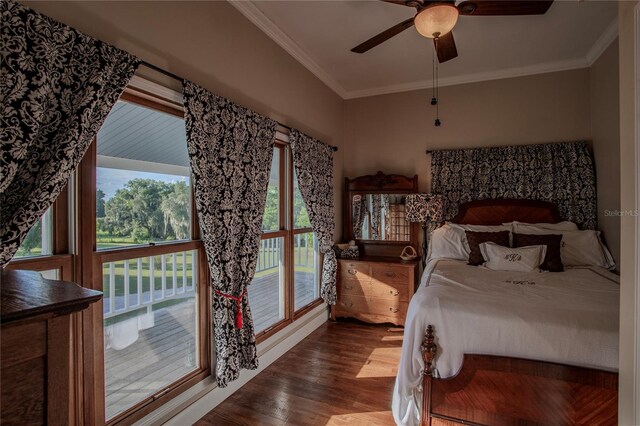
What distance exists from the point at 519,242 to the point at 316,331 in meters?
2.33

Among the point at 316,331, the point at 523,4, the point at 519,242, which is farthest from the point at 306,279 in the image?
the point at 523,4

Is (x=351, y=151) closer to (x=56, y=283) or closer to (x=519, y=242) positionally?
(x=519, y=242)

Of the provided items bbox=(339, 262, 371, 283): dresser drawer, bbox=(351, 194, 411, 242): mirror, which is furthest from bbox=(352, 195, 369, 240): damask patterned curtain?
bbox=(339, 262, 371, 283): dresser drawer

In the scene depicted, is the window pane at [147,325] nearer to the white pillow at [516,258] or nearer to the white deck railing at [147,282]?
the white deck railing at [147,282]

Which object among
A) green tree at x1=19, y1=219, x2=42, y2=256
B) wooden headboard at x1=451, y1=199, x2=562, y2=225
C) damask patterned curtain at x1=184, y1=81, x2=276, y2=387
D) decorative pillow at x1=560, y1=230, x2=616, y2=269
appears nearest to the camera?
green tree at x1=19, y1=219, x2=42, y2=256

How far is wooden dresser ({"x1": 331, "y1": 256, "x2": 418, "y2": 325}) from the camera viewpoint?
3.62 meters

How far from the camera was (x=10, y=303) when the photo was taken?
0.58m

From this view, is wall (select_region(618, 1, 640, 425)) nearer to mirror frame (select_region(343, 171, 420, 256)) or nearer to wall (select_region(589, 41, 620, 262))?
wall (select_region(589, 41, 620, 262))

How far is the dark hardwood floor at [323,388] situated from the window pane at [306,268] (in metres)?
0.54

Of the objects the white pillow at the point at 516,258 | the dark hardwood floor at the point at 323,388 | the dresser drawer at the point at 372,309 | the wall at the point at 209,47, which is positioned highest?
the wall at the point at 209,47

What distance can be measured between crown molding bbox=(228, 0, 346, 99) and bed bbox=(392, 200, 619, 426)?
2.50 m

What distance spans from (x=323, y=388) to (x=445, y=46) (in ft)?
9.36

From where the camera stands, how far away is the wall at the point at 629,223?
1054mm

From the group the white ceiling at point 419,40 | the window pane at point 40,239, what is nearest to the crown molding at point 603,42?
the white ceiling at point 419,40
